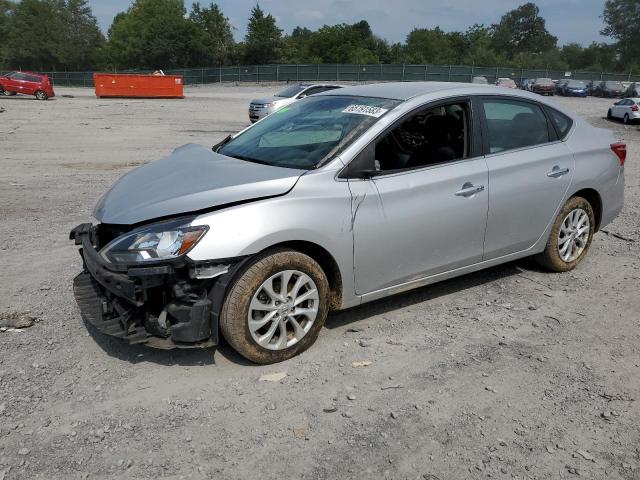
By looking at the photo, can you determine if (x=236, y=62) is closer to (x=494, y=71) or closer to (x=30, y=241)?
(x=494, y=71)

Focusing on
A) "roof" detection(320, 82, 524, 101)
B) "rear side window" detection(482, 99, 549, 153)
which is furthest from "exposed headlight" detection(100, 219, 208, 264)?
"rear side window" detection(482, 99, 549, 153)

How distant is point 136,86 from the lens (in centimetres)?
3756

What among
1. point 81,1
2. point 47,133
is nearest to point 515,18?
point 81,1

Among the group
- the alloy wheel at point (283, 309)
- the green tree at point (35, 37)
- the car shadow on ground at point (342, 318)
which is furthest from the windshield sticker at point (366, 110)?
the green tree at point (35, 37)

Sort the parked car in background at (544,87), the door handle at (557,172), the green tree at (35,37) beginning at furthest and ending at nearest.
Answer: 1. the green tree at (35,37)
2. the parked car in background at (544,87)
3. the door handle at (557,172)

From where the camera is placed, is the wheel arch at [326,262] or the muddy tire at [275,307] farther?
the wheel arch at [326,262]

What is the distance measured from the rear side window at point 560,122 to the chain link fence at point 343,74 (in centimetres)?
5449

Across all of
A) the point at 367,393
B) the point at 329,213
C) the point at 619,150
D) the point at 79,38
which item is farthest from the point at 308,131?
the point at 79,38

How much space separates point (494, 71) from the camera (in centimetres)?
6412

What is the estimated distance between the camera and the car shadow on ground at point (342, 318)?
372 centimetres

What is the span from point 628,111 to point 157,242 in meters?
27.5

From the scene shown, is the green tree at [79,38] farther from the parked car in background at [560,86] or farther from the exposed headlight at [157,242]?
the exposed headlight at [157,242]

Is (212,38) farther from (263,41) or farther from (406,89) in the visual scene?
(406,89)

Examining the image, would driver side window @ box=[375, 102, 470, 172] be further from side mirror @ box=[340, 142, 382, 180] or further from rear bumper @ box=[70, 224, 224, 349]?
rear bumper @ box=[70, 224, 224, 349]
